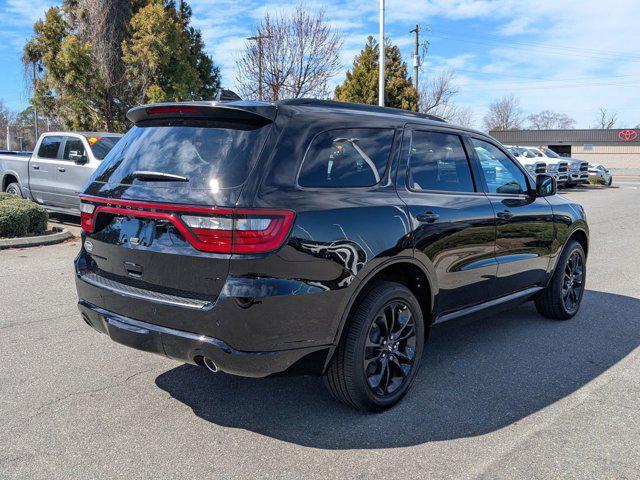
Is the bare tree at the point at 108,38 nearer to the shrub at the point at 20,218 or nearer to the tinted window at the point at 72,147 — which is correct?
the tinted window at the point at 72,147

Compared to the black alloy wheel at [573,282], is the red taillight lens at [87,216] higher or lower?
higher

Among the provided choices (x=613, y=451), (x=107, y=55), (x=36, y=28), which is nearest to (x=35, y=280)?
(x=613, y=451)

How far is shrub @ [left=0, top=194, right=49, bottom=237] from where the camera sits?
9227mm

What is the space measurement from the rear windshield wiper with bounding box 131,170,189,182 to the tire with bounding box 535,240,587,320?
12.5ft

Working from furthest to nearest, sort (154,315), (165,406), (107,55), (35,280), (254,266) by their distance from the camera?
(107,55) < (35,280) < (165,406) < (154,315) < (254,266)

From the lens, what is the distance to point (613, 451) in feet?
10.4

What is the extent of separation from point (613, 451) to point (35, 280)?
250 inches

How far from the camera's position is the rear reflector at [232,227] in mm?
2900

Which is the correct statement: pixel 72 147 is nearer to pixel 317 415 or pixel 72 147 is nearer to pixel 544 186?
pixel 544 186

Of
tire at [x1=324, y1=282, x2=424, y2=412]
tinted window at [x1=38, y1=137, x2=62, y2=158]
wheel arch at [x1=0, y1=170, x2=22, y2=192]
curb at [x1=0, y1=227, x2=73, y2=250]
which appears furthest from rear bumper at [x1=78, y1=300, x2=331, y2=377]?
Answer: wheel arch at [x1=0, y1=170, x2=22, y2=192]

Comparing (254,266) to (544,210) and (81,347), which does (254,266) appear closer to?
(81,347)

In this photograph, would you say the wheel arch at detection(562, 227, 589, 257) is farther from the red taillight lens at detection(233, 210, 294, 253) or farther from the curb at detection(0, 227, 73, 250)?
the curb at detection(0, 227, 73, 250)

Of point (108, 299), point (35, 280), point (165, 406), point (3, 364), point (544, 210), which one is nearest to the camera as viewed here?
point (108, 299)

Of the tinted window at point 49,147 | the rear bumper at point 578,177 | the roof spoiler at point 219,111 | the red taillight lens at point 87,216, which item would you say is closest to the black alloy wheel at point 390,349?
the roof spoiler at point 219,111
